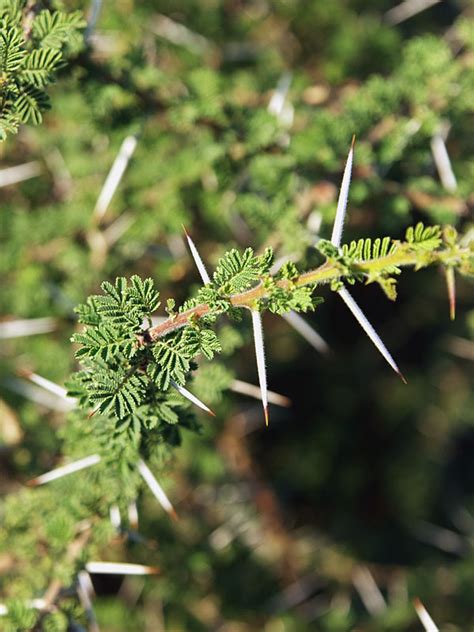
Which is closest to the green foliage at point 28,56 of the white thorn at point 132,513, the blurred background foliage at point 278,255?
the blurred background foliage at point 278,255

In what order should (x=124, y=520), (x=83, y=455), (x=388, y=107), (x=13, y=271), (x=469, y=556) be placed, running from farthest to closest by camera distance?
(x=469, y=556)
(x=13, y=271)
(x=388, y=107)
(x=124, y=520)
(x=83, y=455)

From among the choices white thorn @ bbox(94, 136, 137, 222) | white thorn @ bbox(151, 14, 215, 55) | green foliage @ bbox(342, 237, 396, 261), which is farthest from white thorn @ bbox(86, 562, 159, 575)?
white thorn @ bbox(151, 14, 215, 55)

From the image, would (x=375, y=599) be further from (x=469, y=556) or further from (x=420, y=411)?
(x=420, y=411)

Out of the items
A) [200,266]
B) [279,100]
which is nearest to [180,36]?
[279,100]

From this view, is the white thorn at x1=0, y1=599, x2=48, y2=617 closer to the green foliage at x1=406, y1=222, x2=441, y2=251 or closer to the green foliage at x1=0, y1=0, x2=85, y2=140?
the green foliage at x1=0, y1=0, x2=85, y2=140

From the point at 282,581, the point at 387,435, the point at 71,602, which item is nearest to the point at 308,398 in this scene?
the point at 387,435

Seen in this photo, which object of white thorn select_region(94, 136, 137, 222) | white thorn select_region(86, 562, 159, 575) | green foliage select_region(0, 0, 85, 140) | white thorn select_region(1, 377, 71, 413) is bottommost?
white thorn select_region(1, 377, 71, 413)

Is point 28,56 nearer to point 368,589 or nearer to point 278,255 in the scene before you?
point 278,255

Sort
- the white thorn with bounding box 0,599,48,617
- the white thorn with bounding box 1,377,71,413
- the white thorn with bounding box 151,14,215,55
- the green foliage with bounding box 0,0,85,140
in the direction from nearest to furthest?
1. the green foliage with bounding box 0,0,85,140
2. the white thorn with bounding box 0,599,48,617
3. the white thorn with bounding box 1,377,71,413
4. the white thorn with bounding box 151,14,215,55
